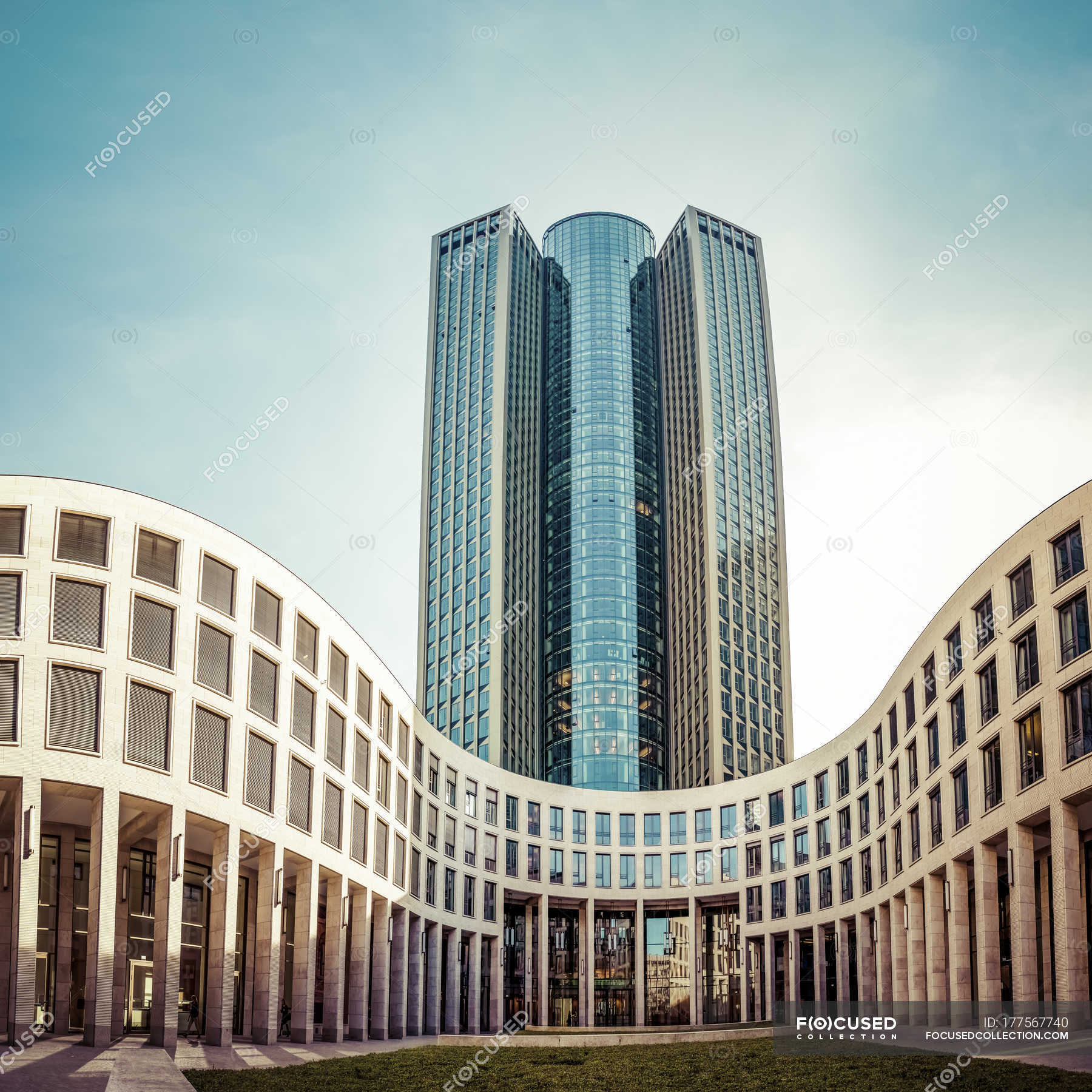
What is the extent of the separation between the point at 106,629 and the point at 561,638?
353 feet

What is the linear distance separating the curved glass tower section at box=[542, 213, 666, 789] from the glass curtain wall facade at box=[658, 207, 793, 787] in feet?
10.9

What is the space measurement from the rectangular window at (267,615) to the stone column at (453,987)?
35.2 metres

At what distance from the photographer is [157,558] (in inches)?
1917

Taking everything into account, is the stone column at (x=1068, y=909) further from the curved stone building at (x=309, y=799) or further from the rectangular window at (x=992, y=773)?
the rectangular window at (x=992, y=773)

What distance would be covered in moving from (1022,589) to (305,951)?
114 feet

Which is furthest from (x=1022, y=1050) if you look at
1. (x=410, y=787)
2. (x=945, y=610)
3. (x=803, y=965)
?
(x=803, y=965)

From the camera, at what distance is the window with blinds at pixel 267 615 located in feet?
177

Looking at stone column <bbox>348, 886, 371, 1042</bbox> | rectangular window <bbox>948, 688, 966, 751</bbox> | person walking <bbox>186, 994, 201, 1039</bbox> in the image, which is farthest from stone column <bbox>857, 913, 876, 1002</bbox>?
person walking <bbox>186, 994, 201, 1039</bbox>

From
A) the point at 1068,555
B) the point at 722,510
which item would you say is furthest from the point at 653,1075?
the point at 722,510

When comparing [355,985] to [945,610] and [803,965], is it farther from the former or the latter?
[803,965]

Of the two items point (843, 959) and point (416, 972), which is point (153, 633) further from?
point (843, 959)

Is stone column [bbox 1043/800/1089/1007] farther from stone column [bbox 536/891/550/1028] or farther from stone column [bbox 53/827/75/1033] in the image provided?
stone column [bbox 536/891/550/1028]

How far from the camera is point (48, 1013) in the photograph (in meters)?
47.6

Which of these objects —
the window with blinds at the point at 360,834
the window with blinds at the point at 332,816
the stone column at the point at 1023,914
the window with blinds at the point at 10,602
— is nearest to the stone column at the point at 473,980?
the window with blinds at the point at 360,834
